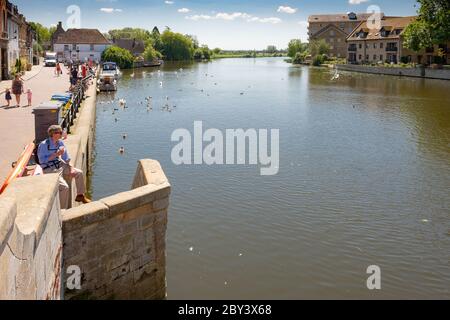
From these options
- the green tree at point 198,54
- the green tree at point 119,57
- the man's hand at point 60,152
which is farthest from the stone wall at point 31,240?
the green tree at point 198,54

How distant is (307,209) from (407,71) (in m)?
68.2

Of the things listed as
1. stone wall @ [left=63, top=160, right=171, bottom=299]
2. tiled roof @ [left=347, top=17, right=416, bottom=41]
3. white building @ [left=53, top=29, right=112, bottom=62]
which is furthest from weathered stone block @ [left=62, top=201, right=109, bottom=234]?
white building @ [left=53, top=29, right=112, bottom=62]

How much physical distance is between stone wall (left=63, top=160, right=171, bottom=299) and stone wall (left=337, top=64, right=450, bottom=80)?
2690 inches

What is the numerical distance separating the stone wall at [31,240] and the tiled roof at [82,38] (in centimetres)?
10714

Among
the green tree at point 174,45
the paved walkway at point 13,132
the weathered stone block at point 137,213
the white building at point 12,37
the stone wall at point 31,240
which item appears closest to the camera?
the stone wall at point 31,240

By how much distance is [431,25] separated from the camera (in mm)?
69500

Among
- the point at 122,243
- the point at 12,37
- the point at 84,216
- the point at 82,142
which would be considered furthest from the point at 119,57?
the point at 84,216

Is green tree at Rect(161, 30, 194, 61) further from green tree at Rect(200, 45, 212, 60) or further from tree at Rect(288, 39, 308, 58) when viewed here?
tree at Rect(288, 39, 308, 58)

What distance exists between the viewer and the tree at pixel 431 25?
6769cm

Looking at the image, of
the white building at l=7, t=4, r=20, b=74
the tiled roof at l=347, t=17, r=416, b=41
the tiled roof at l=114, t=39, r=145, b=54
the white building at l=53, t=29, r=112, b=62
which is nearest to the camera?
the white building at l=7, t=4, r=20, b=74

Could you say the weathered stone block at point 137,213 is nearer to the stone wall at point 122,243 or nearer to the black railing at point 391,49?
the stone wall at point 122,243

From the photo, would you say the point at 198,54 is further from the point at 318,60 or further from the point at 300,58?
the point at 318,60

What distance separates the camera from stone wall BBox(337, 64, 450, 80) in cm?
7044
